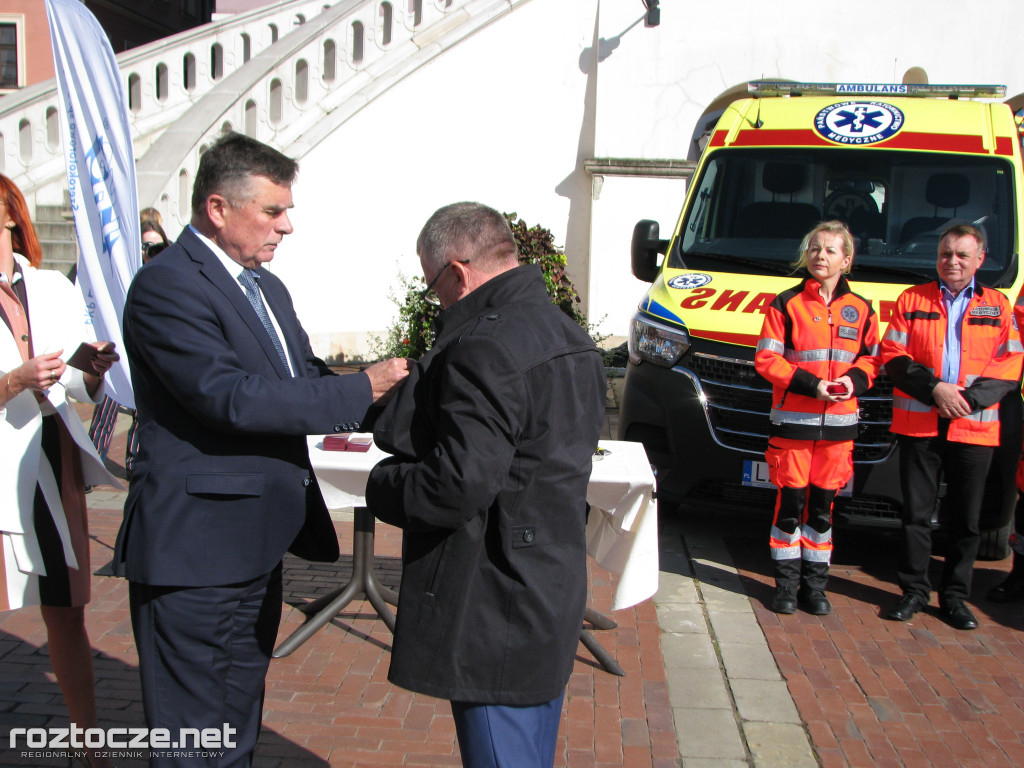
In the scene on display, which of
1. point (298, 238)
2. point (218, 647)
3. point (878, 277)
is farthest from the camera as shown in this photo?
point (298, 238)

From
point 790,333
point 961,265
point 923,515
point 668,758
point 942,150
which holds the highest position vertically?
point 942,150

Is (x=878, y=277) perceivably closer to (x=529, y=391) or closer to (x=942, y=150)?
(x=942, y=150)

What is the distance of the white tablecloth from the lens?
12.7 feet

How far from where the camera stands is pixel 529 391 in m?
2.14

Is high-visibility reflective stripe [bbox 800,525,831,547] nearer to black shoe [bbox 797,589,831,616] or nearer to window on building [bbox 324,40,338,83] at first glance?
black shoe [bbox 797,589,831,616]

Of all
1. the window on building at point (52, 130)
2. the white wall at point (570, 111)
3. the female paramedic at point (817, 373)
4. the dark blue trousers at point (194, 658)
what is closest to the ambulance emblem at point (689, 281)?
the female paramedic at point (817, 373)

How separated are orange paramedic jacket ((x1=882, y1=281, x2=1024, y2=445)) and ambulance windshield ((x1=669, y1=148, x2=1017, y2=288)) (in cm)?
85

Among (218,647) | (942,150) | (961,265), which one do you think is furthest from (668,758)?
(942,150)

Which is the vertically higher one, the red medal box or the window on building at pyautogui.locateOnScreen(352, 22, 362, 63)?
the window on building at pyautogui.locateOnScreen(352, 22, 362, 63)

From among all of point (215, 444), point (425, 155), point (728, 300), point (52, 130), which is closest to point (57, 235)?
point (52, 130)

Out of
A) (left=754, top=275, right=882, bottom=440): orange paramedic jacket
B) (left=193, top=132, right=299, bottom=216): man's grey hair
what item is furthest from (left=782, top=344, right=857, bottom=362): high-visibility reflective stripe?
(left=193, top=132, right=299, bottom=216): man's grey hair

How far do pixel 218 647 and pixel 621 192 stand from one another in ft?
31.1

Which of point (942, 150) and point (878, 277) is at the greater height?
point (942, 150)

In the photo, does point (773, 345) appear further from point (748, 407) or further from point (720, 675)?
point (720, 675)
